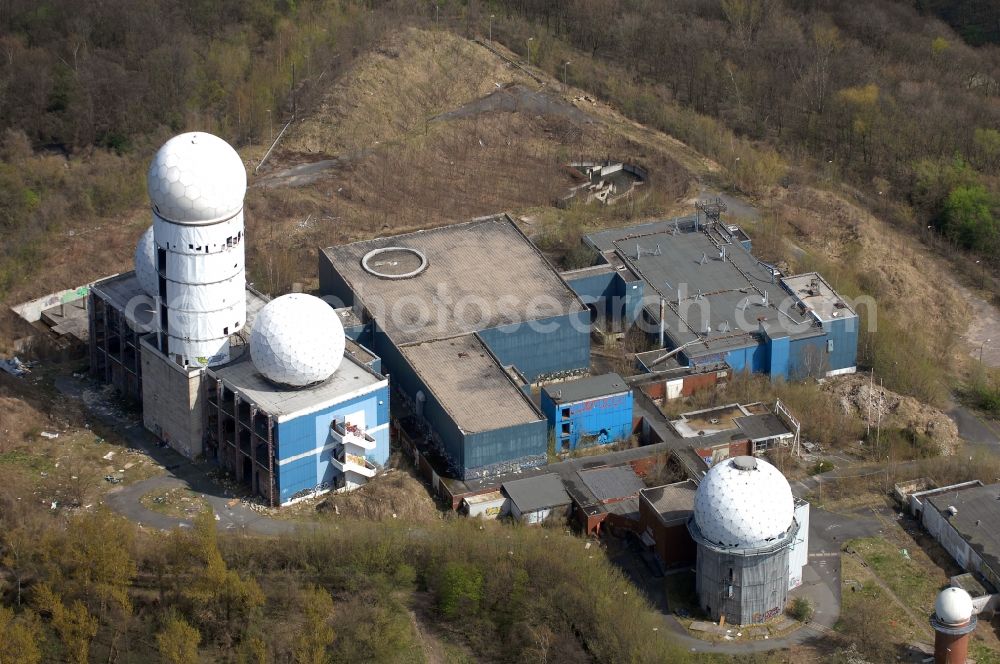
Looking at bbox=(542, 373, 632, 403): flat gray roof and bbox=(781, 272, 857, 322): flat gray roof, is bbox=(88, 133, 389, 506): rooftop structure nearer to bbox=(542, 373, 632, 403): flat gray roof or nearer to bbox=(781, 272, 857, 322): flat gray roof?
bbox=(542, 373, 632, 403): flat gray roof

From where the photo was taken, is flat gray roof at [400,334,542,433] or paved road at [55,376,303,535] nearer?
paved road at [55,376,303,535]

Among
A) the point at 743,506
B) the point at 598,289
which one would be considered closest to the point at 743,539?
the point at 743,506

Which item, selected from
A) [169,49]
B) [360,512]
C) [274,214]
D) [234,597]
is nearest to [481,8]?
[169,49]

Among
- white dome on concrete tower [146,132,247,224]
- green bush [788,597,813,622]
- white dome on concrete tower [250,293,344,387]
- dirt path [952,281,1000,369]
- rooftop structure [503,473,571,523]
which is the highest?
white dome on concrete tower [146,132,247,224]

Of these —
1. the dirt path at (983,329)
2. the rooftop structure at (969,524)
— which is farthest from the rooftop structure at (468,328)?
the dirt path at (983,329)

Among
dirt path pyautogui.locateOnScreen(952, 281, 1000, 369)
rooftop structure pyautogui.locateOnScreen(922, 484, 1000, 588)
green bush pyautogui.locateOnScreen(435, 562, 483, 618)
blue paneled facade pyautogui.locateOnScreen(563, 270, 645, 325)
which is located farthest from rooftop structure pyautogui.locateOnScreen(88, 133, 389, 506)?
dirt path pyautogui.locateOnScreen(952, 281, 1000, 369)

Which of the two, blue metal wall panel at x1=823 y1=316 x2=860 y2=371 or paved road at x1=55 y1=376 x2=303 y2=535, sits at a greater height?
blue metal wall panel at x1=823 y1=316 x2=860 y2=371
